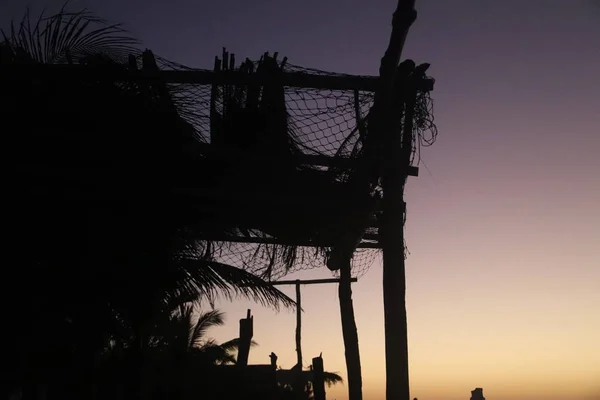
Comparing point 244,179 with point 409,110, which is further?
point 244,179

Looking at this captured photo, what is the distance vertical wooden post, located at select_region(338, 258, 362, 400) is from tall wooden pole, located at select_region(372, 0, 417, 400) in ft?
12.0

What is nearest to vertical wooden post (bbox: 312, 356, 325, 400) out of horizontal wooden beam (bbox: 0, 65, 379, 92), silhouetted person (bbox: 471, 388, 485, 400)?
horizontal wooden beam (bbox: 0, 65, 379, 92)

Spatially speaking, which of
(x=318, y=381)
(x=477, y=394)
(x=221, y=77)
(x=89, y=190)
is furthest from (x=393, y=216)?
(x=477, y=394)

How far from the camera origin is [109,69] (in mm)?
6688

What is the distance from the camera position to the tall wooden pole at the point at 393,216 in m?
5.53

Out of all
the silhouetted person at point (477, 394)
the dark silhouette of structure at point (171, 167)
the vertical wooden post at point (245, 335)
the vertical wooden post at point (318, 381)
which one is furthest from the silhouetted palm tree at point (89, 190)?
the silhouetted person at point (477, 394)

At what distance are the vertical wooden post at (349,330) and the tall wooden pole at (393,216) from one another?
3649 mm

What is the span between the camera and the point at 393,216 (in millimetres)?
6156

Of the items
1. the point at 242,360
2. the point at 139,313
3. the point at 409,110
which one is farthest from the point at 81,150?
the point at 242,360

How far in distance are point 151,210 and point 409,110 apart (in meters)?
2.93

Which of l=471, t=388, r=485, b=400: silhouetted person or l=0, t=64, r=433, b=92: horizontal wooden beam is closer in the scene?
l=0, t=64, r=433, b=92: horizontal wooden beam

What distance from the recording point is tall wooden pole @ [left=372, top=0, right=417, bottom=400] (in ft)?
18.2

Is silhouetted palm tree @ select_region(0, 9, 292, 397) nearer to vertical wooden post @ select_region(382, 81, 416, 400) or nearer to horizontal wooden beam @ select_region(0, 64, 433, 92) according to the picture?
horizontal wooden beam @ select_region(0, 64, 433, 92)

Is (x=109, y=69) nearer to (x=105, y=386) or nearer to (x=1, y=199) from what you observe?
(x=1, y=199)
